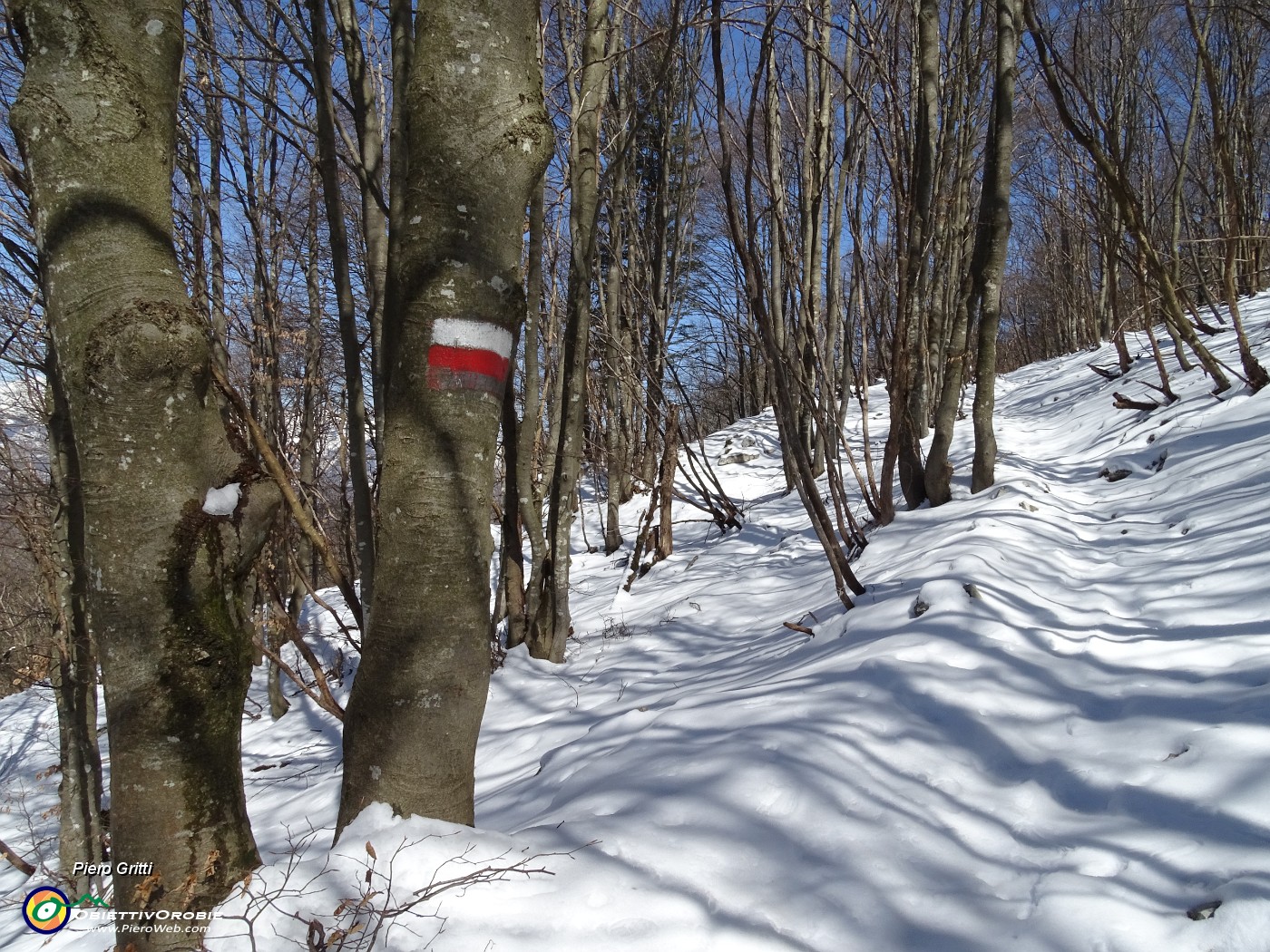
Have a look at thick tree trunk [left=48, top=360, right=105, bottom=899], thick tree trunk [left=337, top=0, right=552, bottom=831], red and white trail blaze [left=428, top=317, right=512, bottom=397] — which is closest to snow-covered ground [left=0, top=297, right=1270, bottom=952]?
thick tree trunk [left=337, top=0, right=552, bottom=831]

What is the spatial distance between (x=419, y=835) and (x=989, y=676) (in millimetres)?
1842

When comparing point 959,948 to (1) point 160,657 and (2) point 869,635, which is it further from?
(1) point 160,657

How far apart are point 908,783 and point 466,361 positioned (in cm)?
162

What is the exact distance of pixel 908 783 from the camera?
193 cm

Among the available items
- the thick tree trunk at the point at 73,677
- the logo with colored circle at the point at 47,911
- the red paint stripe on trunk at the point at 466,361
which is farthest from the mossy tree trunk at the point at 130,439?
the thick tree trunk at the point at 73,677

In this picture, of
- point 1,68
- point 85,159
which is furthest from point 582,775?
point 1,68

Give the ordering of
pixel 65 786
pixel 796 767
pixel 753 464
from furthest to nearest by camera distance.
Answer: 1. pixel 753 464
2. pixel 65 786
3. pixel 796 767

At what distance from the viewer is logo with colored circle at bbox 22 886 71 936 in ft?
7.43

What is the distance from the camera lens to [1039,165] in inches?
554

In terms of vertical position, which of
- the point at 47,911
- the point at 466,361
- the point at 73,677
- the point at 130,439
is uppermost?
the point at 466,361

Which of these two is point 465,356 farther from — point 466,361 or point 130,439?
point 130,439

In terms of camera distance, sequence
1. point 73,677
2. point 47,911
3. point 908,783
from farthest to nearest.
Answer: point 73,677
point 47,911
point 908,783

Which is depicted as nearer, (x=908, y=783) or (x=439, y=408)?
(x=439, y=408)

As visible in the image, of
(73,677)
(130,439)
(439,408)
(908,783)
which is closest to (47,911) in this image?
(130,439)
